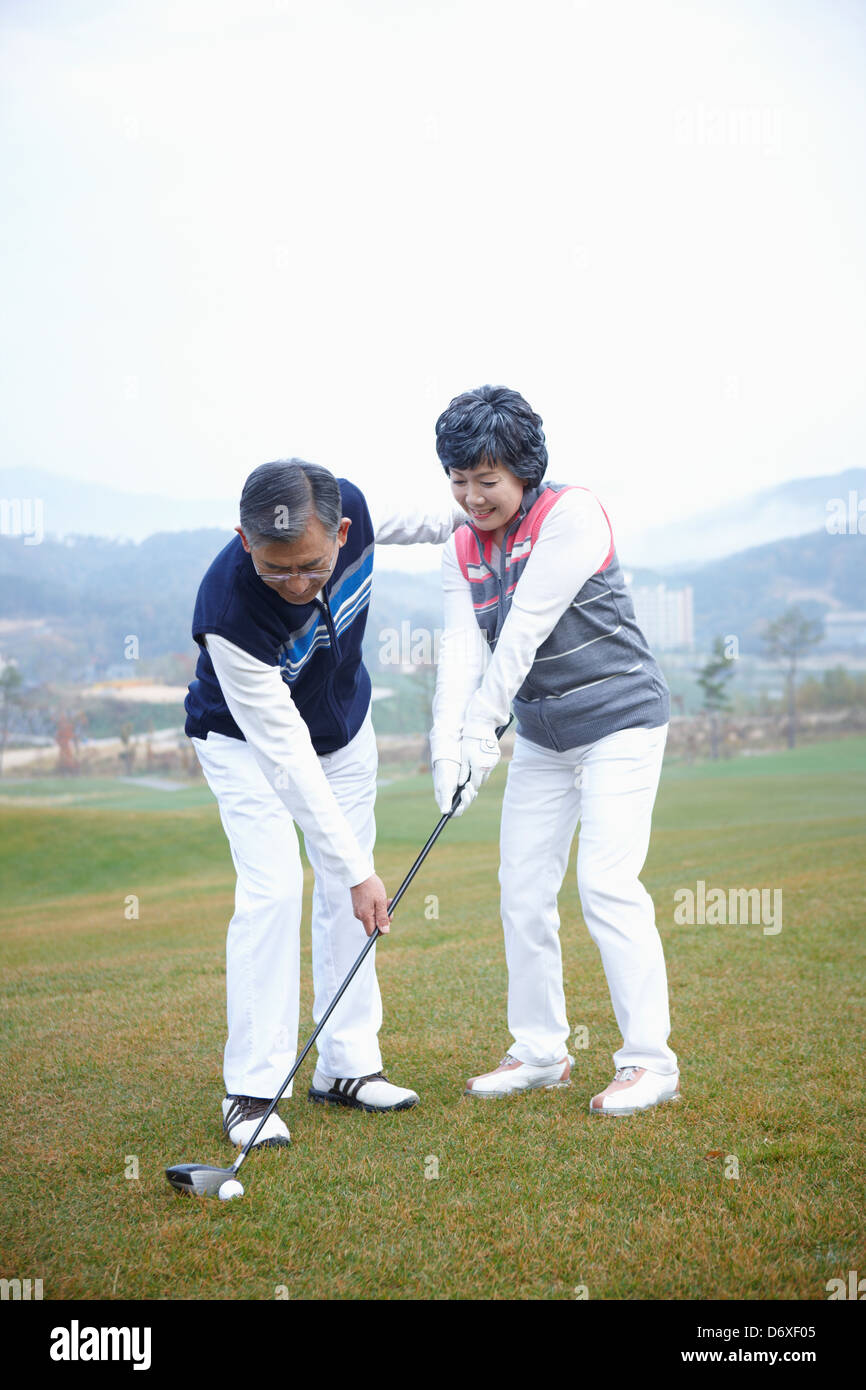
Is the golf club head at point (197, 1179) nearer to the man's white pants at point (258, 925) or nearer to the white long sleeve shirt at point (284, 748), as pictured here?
the man's white pants at point (258, 925)

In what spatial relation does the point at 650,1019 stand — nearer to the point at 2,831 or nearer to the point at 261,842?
the point at 261,842

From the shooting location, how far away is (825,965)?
501 centimetres

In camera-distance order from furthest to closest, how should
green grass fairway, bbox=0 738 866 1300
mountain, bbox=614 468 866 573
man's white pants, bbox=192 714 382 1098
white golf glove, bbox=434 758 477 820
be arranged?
mountain, bbox=614 468 866 573, white golf glove, bbox=434 758 477 820, man's white pants, bbox=192 714 382 1098, green grass fairway, bbox=0 738 866 1300

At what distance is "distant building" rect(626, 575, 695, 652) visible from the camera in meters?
31.4

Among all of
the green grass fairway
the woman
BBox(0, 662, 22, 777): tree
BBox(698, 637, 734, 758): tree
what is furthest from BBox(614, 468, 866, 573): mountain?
the woman

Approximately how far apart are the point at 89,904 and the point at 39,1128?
854 centimetres

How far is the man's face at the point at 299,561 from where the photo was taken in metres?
2.57

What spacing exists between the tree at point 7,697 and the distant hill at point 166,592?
1.27 metres

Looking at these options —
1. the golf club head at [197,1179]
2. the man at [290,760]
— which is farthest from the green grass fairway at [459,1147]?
the man at [290,760]

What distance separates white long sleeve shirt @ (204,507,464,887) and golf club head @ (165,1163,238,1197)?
73cm

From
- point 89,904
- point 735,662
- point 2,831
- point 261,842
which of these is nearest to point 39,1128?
point 261,842

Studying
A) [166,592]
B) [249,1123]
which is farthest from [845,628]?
[249,1123]

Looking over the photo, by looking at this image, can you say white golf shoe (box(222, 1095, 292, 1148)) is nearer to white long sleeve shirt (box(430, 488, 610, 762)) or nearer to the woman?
the woman

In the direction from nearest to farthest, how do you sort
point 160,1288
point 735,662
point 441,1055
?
point 160,1288, point 441,1055, point 735,662
